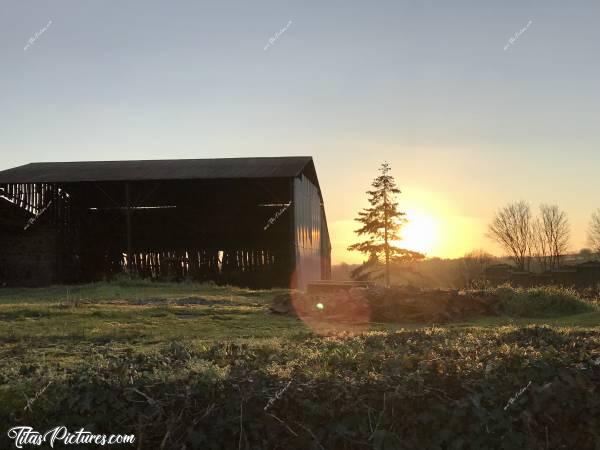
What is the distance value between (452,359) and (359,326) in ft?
27.7

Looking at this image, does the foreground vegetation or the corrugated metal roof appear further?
the corrugated metal roof

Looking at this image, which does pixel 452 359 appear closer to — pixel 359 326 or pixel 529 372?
pixel 529 372

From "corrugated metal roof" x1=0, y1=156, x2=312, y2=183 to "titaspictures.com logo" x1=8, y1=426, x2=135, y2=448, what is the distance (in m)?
24.9

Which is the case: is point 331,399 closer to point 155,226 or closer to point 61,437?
point 61,437

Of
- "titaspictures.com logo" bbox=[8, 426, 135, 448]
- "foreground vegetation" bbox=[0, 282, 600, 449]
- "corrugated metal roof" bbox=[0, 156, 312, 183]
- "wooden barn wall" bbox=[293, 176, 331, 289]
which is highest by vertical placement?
"corrugated metal roof" bbox=[0, 156, 312, 183]

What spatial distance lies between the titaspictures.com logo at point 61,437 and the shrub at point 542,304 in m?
13.4

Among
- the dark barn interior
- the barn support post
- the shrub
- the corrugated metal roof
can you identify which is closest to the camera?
the shrub

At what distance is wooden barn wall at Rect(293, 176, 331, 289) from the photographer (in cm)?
3231

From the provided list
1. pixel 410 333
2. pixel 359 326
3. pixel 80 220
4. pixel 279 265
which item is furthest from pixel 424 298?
pixel 80 220

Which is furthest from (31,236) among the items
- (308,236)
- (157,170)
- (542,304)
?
(542,304)

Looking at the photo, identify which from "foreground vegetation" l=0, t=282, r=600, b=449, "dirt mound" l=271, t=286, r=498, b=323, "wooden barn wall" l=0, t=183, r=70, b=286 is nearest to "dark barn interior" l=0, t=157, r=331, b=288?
"wooden barn wall" l=0, t=183, r=70, b=286

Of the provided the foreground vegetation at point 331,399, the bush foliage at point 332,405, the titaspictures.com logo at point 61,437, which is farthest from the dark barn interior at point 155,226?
the titaspictures.com logo at point 61,437

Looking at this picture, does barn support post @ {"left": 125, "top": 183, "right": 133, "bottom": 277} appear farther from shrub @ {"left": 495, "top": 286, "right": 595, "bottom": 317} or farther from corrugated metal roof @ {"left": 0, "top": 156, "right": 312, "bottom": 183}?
shrub @ {"left": 495, "top": 286, "right": 595, "bottom": 317}

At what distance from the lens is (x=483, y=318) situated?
1571cm
